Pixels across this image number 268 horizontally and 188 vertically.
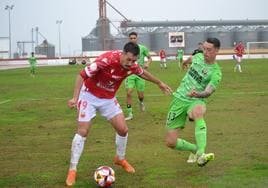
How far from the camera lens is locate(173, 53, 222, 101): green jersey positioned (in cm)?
796

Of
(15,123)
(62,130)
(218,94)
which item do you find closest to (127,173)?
(62,130)

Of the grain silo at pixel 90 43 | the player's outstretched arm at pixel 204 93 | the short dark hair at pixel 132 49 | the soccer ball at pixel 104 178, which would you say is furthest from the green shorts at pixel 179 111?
the grain silo at pixel 90 43

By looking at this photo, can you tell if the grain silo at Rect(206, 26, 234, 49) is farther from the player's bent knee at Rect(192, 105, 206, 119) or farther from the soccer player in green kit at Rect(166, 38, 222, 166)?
the player's bent knee at Rect(192, 105, 206, 119)

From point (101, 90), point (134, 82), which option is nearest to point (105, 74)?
point (101, 90)

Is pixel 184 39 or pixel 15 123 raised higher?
pixel 184 39

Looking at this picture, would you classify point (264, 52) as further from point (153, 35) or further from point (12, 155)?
point (12, 155)

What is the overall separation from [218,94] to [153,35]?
3018 inches

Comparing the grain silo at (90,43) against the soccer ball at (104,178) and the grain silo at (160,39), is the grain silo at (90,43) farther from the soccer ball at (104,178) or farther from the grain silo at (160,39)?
the soccer ball at (104,178)

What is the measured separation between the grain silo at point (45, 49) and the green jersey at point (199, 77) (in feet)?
331

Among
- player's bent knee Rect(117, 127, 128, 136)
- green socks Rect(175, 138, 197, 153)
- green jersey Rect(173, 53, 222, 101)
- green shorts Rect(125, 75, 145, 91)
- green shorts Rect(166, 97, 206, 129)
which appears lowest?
green socks Rect(175, 138, 197, 153)

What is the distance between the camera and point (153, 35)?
3794 inches

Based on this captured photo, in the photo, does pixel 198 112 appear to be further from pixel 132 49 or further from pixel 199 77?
pixel 132 49

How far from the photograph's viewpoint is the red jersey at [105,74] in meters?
7.54

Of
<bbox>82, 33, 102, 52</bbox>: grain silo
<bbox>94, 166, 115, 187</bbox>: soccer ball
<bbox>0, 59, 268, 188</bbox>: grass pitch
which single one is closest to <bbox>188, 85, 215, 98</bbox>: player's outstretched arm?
<bbox>0, 59, 268, 188</bbox>: grass pitch
